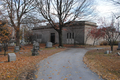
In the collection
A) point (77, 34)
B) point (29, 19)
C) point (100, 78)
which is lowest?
point (100, 78)

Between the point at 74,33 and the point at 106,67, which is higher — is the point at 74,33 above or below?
above

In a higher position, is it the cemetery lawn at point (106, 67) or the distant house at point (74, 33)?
the distant house at point (74, 33)

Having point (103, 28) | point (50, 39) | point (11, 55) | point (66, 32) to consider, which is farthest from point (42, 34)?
point (11, 55)

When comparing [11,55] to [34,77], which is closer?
[34,77]

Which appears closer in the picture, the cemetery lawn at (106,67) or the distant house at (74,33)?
the cemetery lawn at (106,67)

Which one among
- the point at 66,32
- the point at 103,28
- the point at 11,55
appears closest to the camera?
the point at 11,55

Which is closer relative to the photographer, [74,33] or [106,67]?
[106,67]

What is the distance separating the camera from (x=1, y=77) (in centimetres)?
503

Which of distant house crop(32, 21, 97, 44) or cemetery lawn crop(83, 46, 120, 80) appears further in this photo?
distant house crop(32, 21, 97, 44)

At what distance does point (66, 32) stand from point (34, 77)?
2109 centimetres

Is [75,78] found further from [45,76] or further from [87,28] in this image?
[87,28]

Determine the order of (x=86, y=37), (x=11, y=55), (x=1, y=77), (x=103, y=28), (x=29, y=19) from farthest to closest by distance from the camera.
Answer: (x=86, y=37)
(x=29, y=19)
(x=103, y=28)
(x=11, y=55)
(x=1, y=77)

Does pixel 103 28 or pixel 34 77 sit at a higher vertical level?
pixel 103 28

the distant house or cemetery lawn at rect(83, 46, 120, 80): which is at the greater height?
the distant house
